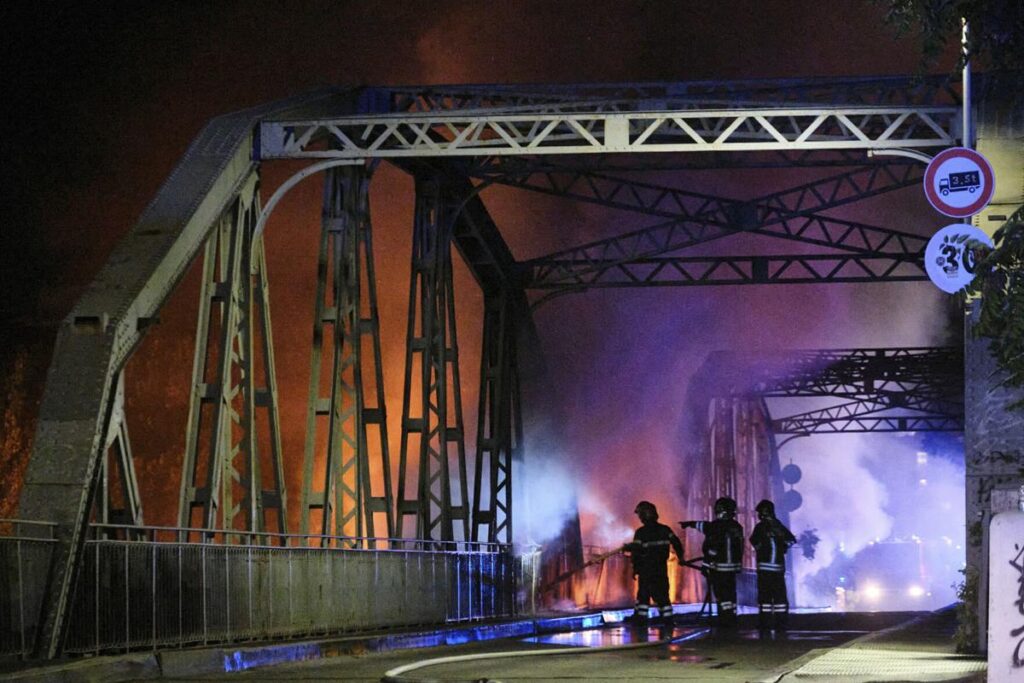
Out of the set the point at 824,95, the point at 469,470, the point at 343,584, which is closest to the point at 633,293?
the point at 469,470

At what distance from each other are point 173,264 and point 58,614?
203 inches

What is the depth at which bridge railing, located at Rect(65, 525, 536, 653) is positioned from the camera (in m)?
13.2

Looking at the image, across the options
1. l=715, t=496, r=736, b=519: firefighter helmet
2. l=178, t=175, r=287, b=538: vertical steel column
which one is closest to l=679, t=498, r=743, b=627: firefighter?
l=715, t=496, r=736, b=519: firefighter helmet

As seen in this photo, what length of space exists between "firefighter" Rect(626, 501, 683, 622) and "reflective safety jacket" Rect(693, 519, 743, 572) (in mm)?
767

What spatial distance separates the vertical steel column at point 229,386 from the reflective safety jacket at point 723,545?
7.27 m

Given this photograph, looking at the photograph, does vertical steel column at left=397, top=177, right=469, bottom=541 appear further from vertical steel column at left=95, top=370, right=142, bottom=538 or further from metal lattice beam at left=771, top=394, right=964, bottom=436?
metal lattice beam at left=771, top=394, right=964, bottom=436

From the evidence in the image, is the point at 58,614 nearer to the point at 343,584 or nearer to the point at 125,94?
the point at 343,584

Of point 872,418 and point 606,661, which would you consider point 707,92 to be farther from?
point 872,418

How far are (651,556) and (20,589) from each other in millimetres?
11876

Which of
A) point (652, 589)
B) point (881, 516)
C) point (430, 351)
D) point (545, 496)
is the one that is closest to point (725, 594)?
point (652, 589)

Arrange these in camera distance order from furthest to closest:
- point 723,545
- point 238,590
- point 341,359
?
point 723,545 → point 341,359 → point 238,590

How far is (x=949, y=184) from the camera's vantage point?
15844 mm

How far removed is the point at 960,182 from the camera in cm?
1583

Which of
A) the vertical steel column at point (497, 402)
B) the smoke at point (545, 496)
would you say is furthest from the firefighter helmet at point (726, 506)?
the smoke at point (545, 496)
